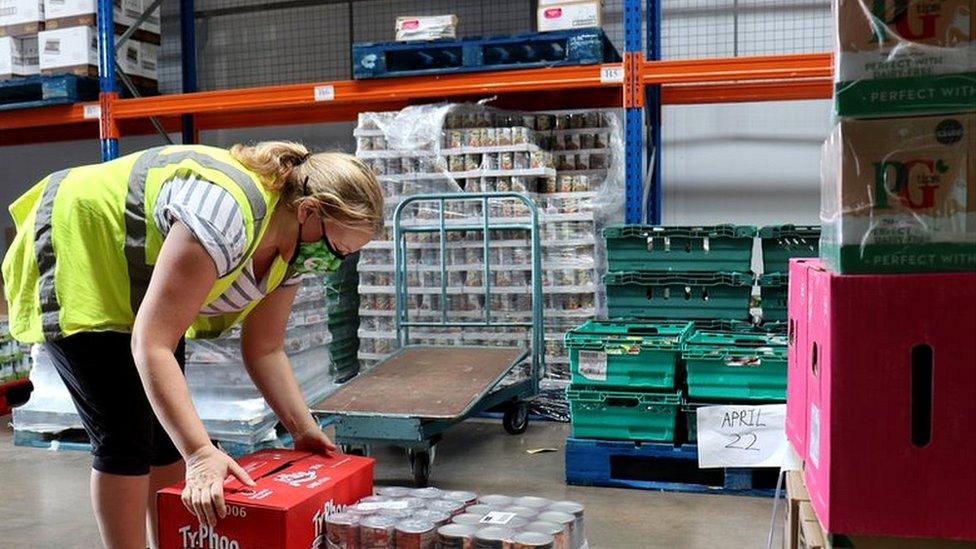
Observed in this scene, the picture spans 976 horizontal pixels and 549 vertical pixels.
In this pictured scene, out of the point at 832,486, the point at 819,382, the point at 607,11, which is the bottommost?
the point at 832,486

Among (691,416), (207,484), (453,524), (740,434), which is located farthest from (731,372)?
(207,484)

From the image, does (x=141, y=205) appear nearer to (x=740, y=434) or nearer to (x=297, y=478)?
(x=297, y=478)

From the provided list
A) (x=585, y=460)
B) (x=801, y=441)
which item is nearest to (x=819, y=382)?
(x=801, y=441)

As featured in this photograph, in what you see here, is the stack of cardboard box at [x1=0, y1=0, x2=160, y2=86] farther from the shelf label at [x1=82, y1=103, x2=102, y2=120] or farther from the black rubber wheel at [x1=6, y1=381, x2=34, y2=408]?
the black rubber wheel at [x1=6, y1=381, x2=34, y2=408]

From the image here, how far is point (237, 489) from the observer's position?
1.88 meters

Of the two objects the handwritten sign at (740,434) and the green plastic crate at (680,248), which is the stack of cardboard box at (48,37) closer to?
the green plastic crate at (680,248)

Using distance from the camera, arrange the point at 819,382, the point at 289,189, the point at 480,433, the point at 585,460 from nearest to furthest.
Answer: the point at 819,382 → the point at 289,189 → the point at 585,460 → the point at 480,433

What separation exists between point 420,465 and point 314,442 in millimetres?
1951

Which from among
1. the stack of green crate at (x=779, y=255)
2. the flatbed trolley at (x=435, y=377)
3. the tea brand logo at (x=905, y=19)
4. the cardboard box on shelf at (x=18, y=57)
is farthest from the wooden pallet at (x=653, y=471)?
the cardboard box on shelf at (x=18, y=57)

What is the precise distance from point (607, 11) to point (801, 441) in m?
6.27

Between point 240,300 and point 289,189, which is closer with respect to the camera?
point 289,189

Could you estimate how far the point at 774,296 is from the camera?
488cm

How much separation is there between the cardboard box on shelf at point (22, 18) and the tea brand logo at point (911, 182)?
22.3 feet

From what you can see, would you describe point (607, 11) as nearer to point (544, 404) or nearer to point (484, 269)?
point (484, 269)
